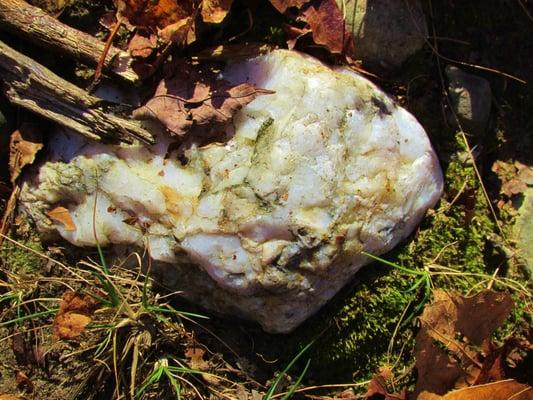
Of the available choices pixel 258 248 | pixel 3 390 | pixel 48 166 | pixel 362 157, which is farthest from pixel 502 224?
pixel 3 390

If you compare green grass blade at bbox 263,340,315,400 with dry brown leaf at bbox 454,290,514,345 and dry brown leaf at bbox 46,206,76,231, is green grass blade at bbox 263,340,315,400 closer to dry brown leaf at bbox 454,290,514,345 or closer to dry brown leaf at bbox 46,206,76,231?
dry brown leaf at bbox 454,290,514,345

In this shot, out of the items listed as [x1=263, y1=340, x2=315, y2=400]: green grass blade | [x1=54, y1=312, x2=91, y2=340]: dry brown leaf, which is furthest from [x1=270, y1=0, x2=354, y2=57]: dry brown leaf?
[x1=54, y1=312, x2=91, y2=340]: dry brown leaf

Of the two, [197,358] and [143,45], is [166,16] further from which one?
[197,358]

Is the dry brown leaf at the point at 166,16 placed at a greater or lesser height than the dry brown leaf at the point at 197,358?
greater

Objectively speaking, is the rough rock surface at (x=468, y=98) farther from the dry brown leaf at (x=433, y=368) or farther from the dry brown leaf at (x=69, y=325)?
the dry brown leaf at (x=69, y=325)

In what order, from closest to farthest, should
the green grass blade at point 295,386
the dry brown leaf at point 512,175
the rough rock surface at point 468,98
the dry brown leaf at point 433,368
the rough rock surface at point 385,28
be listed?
the green grass blade at point 295,386 → the dry brown leaf at point 433,368 → the rough rock surface at point 385,28 → the rough rock surface at point 468,98 → the dry brown leaf at point 512,175

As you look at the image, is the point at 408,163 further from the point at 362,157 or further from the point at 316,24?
the point at 316,24

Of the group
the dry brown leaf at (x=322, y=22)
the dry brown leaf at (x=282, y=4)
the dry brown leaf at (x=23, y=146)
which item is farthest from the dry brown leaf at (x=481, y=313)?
the dry brown leaf at (x=23, y=146)
